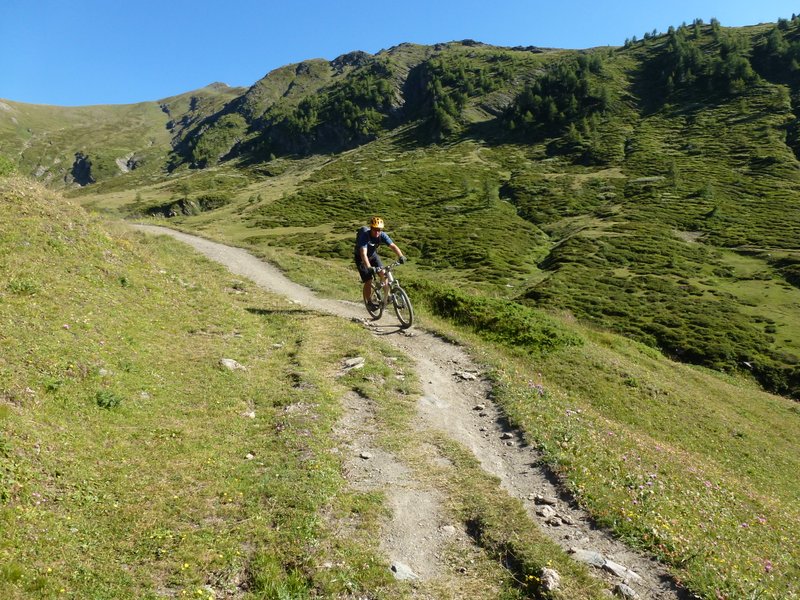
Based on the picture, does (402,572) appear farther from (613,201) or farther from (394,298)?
(613,201)

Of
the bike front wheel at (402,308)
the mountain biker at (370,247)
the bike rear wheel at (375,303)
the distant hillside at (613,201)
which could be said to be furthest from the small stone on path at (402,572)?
the distant hillside at (613,201)

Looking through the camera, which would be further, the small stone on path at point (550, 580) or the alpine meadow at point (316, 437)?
the alpine meadow at point (316, 437)

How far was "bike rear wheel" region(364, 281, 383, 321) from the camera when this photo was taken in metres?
18.8

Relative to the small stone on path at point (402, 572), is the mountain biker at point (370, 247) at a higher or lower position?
higher

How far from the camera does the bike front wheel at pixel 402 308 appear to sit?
1822cm

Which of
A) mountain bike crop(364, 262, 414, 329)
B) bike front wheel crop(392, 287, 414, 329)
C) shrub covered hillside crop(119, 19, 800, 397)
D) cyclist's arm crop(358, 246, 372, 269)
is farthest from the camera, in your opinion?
shrub covered hillside crop(119, 19, 800, 397)

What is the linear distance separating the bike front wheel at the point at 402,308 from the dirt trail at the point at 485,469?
236 centimetres

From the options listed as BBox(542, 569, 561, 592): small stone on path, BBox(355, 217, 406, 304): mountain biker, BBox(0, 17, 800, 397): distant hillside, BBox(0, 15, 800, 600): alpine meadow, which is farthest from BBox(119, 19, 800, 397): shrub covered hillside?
BBox(542, 569, 561, 592): small stone on path

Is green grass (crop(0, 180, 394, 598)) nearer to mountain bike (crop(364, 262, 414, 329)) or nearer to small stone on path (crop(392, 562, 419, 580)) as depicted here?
small stone on path (crop(392, 562, 419, 580))

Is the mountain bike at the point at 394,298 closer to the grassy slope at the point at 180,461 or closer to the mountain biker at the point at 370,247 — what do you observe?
the mountain biker at the point at 370,247

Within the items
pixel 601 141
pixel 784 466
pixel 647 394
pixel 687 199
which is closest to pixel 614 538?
pixel 647 394

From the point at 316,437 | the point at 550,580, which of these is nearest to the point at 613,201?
the point at 316,437

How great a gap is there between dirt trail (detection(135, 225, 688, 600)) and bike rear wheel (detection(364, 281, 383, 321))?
326cm

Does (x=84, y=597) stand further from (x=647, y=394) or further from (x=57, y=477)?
(x=647, y=394)
